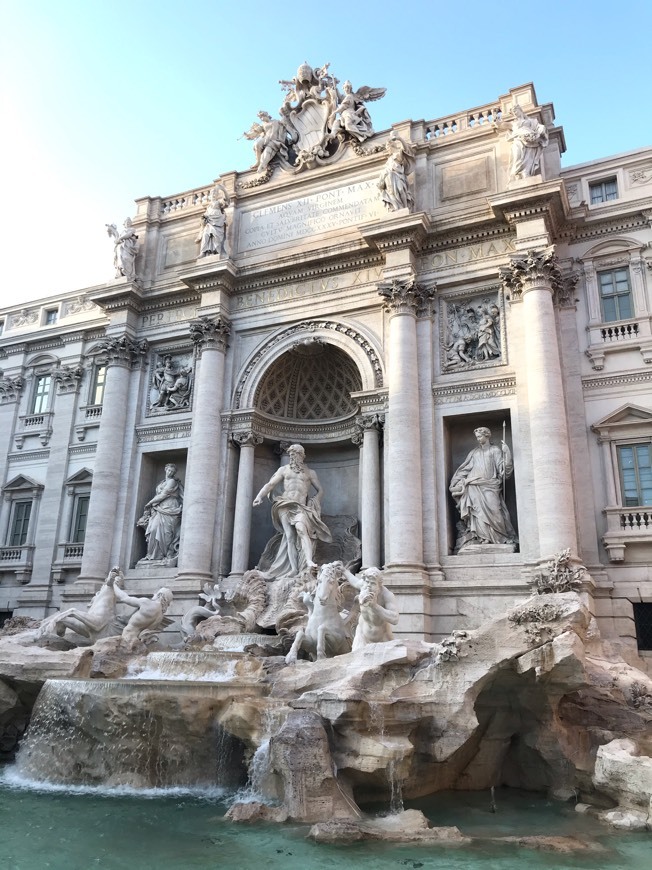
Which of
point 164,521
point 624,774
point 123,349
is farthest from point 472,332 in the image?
point 624,774

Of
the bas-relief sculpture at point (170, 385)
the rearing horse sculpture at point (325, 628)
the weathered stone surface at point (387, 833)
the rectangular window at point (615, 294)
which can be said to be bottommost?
the weathered stone surface at point (387, 833)

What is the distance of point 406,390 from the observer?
17891 mm

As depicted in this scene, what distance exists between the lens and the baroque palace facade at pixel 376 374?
16375 millimetres

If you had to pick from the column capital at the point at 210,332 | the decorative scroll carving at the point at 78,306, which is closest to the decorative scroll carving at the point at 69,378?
the decorative scroll carving at the point at 78,306

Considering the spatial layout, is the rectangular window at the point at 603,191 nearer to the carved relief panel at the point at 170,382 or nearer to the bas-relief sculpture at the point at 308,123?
the bas-relief sculpture at the point at 308,123

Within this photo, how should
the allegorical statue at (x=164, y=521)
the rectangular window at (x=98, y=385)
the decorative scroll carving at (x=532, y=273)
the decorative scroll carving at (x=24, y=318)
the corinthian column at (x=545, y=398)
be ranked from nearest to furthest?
the corinthian column at (x=545, y=398)
the decorative scroll carving at (x=532, y=273)
the allegorical statue at (x=164, y=521)
the rectangular window at (x=98, y=385)
the decorative scroll carving at (x=24, y=318)

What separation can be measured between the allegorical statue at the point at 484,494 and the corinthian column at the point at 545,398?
103 centimetres

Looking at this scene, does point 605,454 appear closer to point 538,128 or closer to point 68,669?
point 538,128

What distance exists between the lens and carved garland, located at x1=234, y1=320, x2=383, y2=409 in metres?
19.0

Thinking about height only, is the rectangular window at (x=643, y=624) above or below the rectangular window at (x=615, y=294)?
below

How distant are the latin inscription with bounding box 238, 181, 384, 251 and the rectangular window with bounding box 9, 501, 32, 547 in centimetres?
1088

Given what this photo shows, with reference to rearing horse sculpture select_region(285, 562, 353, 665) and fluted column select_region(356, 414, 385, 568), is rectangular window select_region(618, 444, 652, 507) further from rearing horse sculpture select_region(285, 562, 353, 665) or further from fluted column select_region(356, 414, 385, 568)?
rearing horse sculpture select_region(285, 562, 353, 665)

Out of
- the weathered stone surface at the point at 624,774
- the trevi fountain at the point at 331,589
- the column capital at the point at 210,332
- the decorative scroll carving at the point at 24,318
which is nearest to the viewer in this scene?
the trevi fountain at the point at 331,589

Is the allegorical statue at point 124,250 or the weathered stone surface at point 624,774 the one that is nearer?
the weathered stone surface at point 624,774
